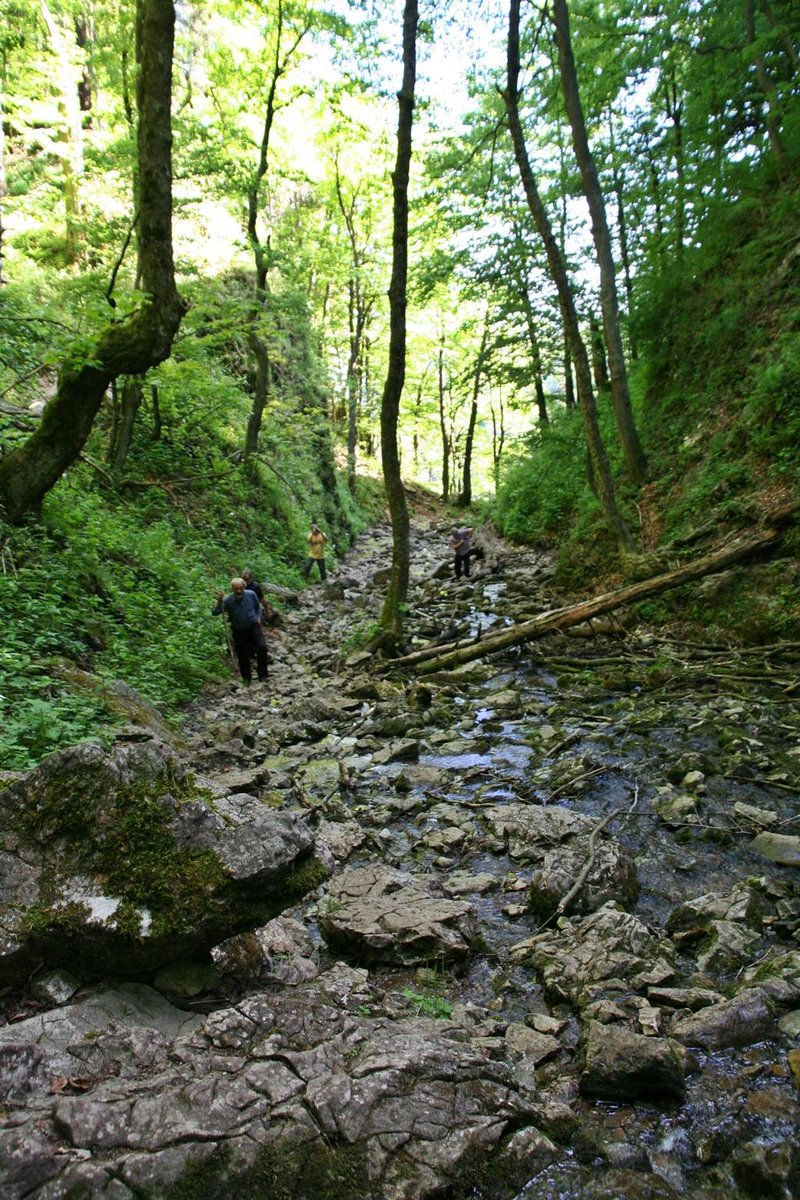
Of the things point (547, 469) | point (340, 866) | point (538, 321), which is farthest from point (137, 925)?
point (538, 321)

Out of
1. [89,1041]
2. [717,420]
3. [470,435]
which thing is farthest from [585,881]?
[470,435]

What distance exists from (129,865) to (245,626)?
7.98 meters

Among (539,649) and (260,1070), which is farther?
(539,649)

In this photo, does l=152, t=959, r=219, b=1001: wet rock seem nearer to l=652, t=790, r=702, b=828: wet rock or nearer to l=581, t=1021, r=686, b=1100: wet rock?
l=581, t=1021, r=686, b=1100: wet rock

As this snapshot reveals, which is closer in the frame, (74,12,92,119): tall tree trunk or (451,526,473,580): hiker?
(74,12,92,119): tall tree trunk

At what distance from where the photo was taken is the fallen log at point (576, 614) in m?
9.80

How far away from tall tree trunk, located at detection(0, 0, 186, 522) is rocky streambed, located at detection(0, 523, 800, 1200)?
5437mm

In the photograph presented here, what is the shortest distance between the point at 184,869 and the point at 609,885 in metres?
2.77

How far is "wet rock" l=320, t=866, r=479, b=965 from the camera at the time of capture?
378 cm

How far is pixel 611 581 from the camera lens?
12.9 metres

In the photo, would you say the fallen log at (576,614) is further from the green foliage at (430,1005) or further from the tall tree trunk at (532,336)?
the tall tree trunk at (532,336)

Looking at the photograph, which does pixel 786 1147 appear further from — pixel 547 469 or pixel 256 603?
pixel 547 469

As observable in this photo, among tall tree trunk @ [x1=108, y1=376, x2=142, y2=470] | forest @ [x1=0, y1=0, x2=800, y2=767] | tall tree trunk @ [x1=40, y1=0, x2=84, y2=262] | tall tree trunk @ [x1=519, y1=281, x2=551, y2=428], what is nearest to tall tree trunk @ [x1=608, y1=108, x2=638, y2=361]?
forest @ [x1=0, y1=0, x2=800, y2=767]

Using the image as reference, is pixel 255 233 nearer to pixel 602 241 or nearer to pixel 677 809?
pixel 602 241
